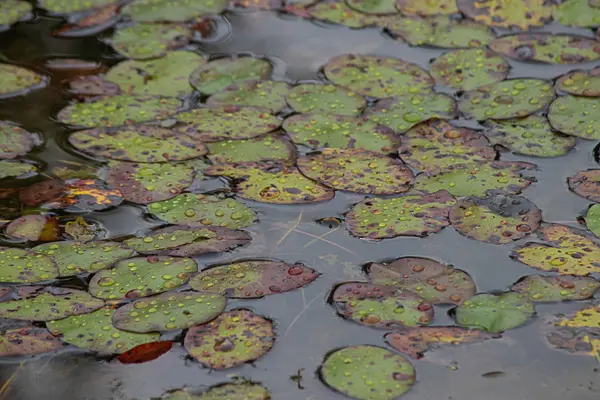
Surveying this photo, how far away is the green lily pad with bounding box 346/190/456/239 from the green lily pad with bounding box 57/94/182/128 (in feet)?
2.84

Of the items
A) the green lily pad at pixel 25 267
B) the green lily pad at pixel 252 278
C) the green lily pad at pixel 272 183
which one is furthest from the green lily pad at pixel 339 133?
the green lily pad at pixel 25 267

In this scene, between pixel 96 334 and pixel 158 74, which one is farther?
pixel 158 74

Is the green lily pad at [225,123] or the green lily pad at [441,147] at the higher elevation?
the green lily pad at [441,147]

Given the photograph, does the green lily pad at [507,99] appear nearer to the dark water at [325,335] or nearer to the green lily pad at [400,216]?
the dark water at [325,335]

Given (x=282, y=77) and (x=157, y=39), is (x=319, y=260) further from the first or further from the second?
(x=157, y=39)

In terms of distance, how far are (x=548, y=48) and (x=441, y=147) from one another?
0.79 m

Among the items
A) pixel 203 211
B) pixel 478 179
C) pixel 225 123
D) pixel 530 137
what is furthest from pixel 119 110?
pixel 530 137

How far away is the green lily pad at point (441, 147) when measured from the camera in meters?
2.65

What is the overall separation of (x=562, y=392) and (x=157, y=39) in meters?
2.16

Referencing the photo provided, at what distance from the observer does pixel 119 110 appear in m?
2.95

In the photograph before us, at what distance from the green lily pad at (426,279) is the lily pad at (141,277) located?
0.51 metres

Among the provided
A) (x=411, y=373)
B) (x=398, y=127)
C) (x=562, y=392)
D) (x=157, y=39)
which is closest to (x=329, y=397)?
(x=411, y=373)

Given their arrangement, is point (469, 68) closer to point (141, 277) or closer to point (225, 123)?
point (225, 123)

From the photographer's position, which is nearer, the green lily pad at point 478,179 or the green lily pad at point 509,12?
the green lily pad at point 478,179
